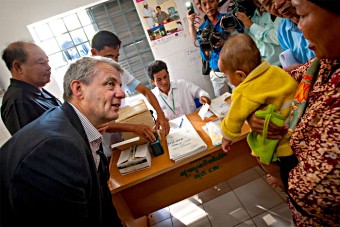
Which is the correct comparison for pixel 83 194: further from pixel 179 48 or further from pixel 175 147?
pixel 179 48

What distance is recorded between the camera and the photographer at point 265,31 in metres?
1.77

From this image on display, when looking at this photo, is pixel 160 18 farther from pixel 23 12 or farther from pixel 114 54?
pixel 23 12

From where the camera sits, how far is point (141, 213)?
5.89 feet

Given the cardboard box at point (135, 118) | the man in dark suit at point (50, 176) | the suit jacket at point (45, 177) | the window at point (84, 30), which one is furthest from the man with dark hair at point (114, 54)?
the window at point (84, 30)

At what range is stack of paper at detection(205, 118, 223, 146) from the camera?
60.9 inches

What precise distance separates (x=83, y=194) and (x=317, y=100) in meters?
0.91

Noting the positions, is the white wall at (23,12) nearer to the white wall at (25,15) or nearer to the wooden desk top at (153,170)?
the white wall at (25,15)

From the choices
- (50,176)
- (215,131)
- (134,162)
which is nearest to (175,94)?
(215,131)

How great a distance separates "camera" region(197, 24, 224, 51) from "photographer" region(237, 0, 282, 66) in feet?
1.01

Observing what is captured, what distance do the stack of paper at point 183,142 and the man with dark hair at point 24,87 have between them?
1.08 meters

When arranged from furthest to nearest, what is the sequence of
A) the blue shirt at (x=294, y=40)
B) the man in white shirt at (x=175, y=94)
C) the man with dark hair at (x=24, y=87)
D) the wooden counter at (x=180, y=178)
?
the man in white shirt at (x=175, y=94) < the wooden counter at (x=180, y=178) < the man with dark hair at (x=24, y=87) < the blue shirt at (x=294, y=40)

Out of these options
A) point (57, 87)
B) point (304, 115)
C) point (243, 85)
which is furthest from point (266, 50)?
point (57, 87)

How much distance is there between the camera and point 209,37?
2293 mm

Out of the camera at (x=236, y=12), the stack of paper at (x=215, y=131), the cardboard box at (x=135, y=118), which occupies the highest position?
the camera at (x=236, y=12)
